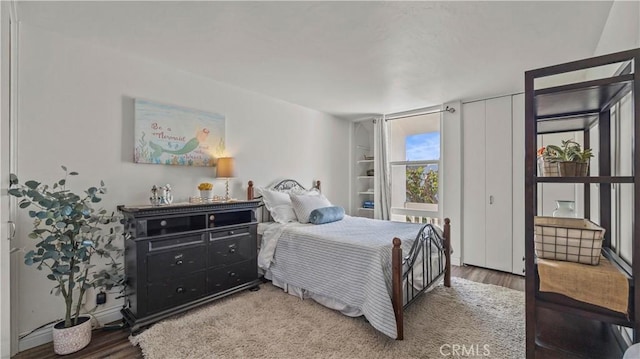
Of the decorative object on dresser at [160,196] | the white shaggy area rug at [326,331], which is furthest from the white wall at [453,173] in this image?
the decorative object on dresser at [160,196]

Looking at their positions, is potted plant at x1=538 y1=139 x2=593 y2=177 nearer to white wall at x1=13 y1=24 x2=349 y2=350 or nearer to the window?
the window

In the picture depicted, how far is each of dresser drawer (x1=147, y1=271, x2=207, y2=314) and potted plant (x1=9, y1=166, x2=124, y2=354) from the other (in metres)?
0.38

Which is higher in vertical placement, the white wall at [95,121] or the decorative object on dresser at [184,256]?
the white wall at [95,121]

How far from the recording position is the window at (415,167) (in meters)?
4.49

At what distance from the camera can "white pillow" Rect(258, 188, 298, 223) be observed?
3.48 metres

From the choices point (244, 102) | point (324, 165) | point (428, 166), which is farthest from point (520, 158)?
point (244, 102)

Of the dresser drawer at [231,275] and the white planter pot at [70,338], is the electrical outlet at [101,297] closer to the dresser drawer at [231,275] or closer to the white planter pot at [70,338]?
the white planter pot at [70,338]

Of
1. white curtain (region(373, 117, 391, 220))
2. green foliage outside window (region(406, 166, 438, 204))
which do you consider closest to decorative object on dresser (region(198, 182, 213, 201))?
white curtain (region(373, 117, 391, 220))

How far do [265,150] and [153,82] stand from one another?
5.07 ft

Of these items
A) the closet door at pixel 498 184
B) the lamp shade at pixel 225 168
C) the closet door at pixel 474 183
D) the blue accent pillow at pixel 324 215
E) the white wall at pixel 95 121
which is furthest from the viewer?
the closet door at pixel 474 183

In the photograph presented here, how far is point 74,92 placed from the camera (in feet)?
7.60

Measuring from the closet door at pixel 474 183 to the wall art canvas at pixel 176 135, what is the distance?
11.3ft

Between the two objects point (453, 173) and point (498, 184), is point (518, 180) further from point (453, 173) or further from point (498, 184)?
point (453, 173)

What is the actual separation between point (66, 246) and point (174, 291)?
89cm
